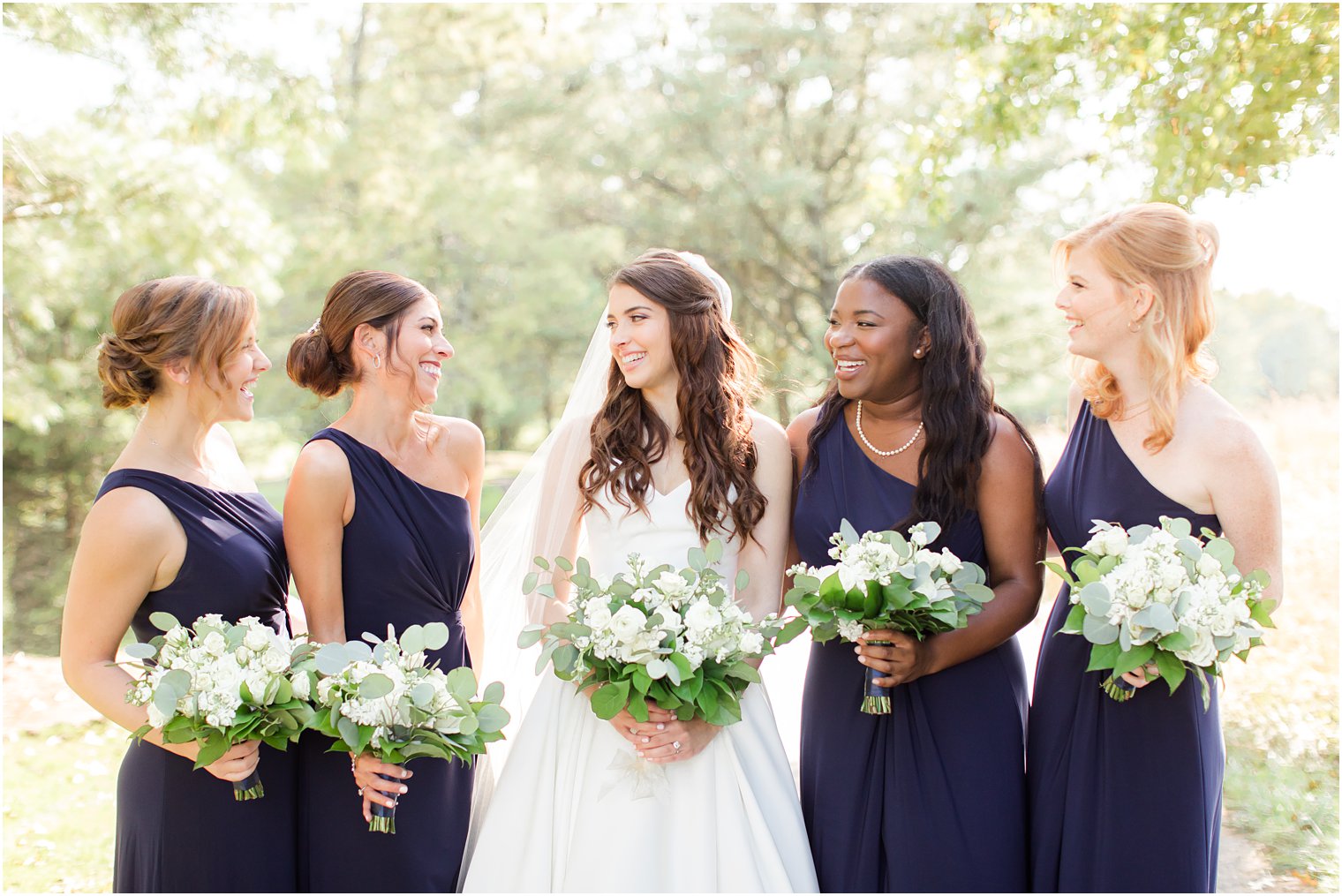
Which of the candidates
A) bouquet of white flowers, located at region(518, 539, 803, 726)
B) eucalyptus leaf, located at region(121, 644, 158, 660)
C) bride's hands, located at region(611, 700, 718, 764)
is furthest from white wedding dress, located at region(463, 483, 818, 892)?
eucalyptus leaf, located at region(121, 644, 158, 660)

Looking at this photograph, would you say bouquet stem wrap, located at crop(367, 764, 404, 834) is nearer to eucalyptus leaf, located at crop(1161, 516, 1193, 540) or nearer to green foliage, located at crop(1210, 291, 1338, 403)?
eucalyptus leaf, located at crop(1161, 516, 1193, 540)

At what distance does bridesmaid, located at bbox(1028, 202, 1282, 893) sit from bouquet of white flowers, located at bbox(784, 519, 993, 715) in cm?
71

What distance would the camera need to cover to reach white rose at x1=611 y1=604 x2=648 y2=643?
3.20 m

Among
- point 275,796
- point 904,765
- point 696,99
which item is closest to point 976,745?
point 904,765

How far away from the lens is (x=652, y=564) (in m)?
3.92

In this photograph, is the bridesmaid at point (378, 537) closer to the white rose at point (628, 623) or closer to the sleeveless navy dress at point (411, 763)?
the sleeveless navy dress at point (411, 763)

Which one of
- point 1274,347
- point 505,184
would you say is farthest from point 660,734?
point 1274,347

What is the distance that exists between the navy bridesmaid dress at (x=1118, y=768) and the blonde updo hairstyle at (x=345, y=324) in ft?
8.43

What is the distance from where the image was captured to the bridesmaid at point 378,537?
12.2 feet

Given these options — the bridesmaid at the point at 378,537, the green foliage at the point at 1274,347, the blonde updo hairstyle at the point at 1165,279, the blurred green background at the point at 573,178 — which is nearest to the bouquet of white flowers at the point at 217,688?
the bridesmaid at the point at 378,537

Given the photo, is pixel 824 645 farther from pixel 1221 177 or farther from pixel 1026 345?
pixel 1026 345

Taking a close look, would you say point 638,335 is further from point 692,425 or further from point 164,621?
point 164,621

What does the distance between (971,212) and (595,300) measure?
695 cm

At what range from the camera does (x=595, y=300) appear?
1998 centimetres
